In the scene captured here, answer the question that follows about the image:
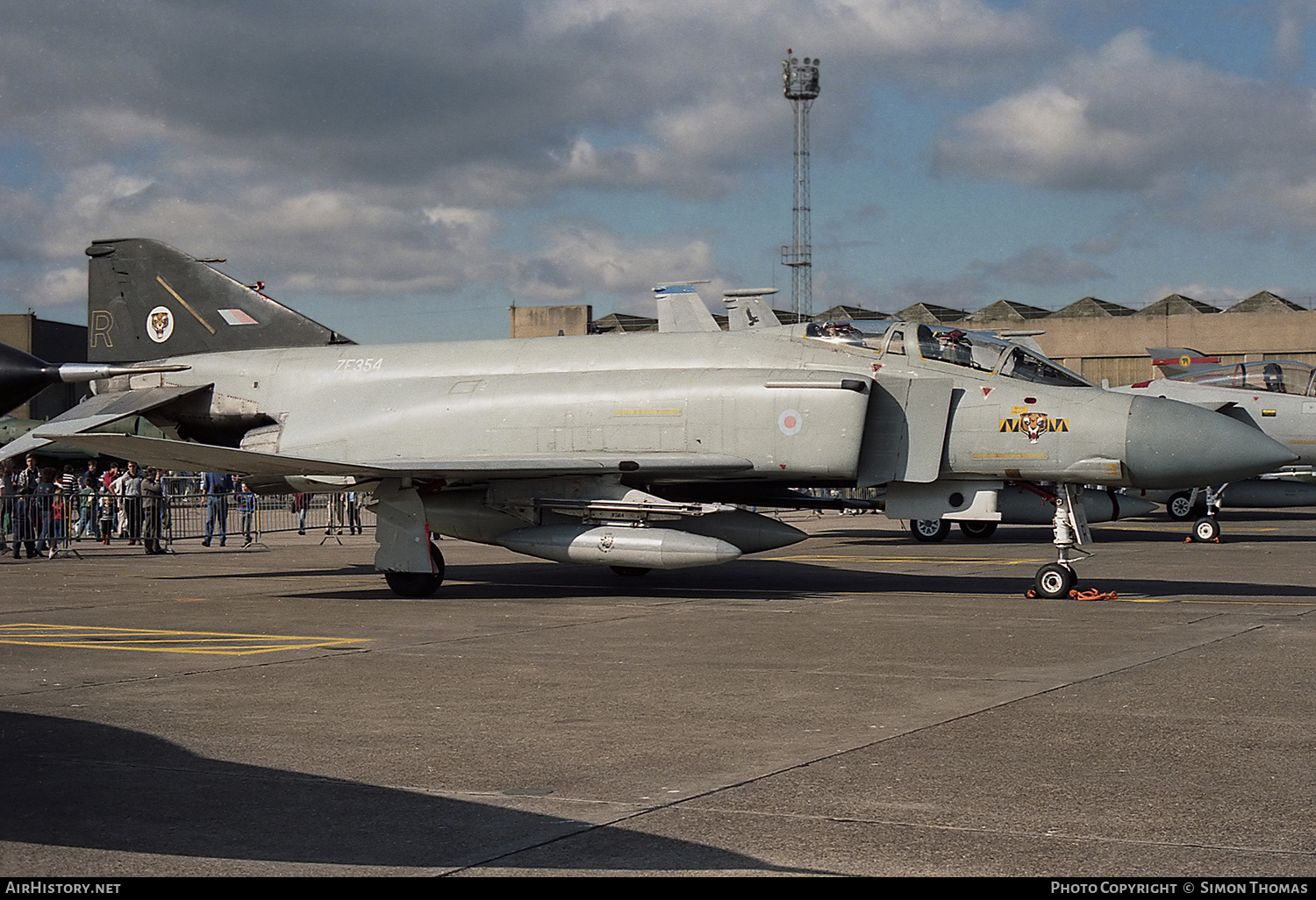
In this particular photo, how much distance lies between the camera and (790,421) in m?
13.9

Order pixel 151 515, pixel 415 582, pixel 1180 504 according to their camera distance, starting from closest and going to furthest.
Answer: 1. pixel 415 582
2. pixel 151 515
3. pixel 1180 504

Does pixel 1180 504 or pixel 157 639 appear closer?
pixel 157 639

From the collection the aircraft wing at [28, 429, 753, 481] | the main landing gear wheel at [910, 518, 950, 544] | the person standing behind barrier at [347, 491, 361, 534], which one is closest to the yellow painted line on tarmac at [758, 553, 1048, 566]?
the main landing gear wheel at [910, 518, 950, 544]

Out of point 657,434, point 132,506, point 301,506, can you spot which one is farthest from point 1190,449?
point 301,506

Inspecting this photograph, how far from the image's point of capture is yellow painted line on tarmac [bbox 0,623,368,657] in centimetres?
1009

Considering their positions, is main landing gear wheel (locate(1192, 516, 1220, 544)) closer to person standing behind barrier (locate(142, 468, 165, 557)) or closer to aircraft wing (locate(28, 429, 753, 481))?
aircraft wing (locate(28, 429, 753, 481))

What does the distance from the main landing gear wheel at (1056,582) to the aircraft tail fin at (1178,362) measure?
1636cm

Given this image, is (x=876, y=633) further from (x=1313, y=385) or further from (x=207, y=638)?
(x=1313, y=385)

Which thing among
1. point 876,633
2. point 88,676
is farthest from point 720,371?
point 88,676

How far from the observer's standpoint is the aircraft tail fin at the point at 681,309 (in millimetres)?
28438

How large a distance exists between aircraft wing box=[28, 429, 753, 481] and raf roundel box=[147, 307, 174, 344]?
354cm

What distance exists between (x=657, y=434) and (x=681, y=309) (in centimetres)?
1452

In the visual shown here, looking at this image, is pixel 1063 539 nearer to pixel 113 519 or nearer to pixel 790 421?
pixel 790 421

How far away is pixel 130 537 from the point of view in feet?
77.3
